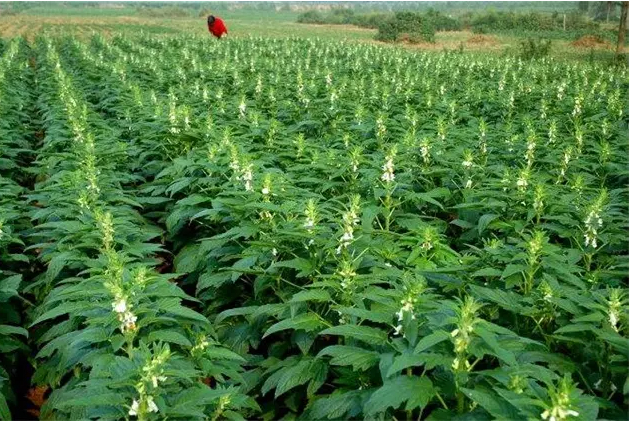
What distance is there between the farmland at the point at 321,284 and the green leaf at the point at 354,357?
0.01 meters

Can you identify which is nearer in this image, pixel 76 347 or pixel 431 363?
pixel 431 363

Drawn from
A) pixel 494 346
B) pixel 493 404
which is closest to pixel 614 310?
pixel 494 346

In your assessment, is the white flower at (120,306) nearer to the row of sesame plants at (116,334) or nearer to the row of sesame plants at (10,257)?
the row of sesame plants at (116,334)

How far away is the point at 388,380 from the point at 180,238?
160 inches

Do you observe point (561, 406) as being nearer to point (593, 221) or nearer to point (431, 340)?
point (431, 340)

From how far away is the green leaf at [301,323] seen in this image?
11.9 feet

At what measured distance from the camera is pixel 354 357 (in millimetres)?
3242

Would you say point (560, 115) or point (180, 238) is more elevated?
point (560, 115)

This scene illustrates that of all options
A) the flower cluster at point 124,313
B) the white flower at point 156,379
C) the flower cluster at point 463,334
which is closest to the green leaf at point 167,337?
the flower cluster at point 124,313

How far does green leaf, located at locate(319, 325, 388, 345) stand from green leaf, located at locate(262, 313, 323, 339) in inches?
14.1

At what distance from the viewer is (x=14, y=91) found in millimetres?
12367

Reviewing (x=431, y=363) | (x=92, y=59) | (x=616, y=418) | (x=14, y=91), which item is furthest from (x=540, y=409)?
(x=92, y=59)

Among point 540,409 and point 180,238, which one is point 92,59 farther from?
point 540,409

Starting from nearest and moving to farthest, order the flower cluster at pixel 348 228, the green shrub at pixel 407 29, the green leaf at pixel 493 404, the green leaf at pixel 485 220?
the green leaf at pixel 493 404, the flower cluster at pixel 348 228, the green leaf at pixel 485 220, the green shrub at pixel 407 29
